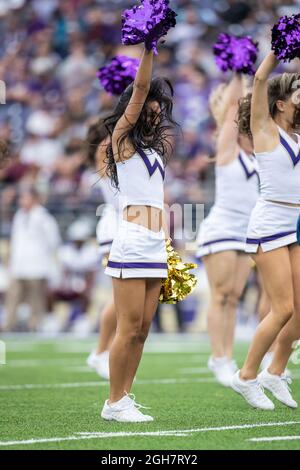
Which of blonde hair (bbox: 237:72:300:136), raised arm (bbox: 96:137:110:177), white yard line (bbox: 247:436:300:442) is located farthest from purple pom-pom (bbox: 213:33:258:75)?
white yard line (bbox: 247:436:300:442)

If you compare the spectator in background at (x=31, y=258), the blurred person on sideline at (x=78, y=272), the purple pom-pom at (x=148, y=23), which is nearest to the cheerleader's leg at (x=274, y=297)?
Result: the purple pom-pom at (x=148, y=23)

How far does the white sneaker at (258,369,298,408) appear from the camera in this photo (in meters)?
5.63

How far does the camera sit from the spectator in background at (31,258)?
12906 millimetres

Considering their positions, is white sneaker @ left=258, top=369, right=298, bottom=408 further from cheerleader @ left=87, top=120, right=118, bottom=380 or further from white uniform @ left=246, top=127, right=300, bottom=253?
cheerleader @ left=87, top=120, right=118, bottom=380

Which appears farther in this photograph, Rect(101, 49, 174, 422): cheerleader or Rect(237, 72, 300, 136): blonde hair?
Rect(237, 72, 300, 136): blonde hair

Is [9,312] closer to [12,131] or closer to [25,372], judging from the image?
[12,131]

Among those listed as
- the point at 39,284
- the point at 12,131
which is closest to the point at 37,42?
the point at 12,131

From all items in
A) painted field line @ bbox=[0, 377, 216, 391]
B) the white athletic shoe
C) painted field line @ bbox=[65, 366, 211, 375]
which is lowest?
painted field line @ bbox=[65, 366, 211, 375]

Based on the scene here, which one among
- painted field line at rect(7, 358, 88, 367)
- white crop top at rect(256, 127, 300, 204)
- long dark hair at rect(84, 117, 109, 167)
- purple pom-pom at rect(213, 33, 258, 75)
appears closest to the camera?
white crop top at rect(256, 127, 300, 204)

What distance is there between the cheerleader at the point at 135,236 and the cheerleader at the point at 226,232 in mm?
2143

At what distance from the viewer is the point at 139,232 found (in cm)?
501

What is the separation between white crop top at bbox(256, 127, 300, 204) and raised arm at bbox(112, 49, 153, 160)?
94 centimetres

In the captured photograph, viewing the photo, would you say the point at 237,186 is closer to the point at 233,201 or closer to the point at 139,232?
the point at 233,201

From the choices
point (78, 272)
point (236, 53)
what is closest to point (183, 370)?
point (236, 53)
